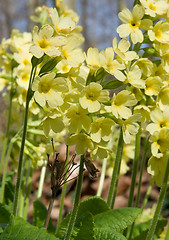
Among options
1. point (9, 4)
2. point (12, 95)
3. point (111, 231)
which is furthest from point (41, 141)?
point (9, 4)

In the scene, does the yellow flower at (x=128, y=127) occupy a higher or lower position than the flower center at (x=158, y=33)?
lower

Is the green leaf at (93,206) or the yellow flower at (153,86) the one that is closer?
the yellow flower at (153,86)

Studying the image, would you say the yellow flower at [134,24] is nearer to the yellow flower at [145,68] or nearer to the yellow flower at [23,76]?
the yellow flower at [145,68]

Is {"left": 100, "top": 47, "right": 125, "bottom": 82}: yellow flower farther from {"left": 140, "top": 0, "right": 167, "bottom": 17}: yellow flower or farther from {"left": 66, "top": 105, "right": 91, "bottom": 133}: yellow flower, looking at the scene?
{"left": 140, "top": 0, "right": 167, "bottom": 17}: yellow flower

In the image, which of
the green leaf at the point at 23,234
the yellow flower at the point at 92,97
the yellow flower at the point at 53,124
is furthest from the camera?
the green leaf at the point at 23,234

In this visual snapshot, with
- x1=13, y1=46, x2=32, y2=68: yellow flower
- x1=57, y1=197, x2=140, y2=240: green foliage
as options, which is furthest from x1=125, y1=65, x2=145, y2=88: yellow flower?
x1=13, y1=46, x2=32, y2=68: yellow flower

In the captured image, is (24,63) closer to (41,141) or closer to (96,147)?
(41,141)

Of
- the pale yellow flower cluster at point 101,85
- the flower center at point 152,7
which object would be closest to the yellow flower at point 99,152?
the pale yellow flower cluster at point 101,85

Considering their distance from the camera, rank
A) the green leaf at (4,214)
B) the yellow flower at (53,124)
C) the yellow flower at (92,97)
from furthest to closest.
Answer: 1. the green leaf at (4,214)
2. the yellow flower at (53,124)
3. the yellow flower at (92,97)
